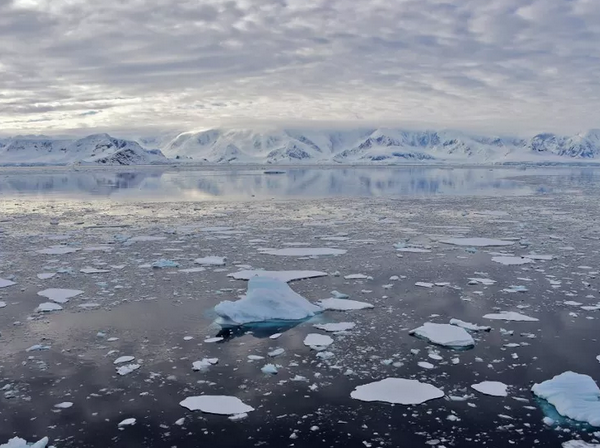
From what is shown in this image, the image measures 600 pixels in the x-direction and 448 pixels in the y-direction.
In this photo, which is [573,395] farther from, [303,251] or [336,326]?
[303,251]

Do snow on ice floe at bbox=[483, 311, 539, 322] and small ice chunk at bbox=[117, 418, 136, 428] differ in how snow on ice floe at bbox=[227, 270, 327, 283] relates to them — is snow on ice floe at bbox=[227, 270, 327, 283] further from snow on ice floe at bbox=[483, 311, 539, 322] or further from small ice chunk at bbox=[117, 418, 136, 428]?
small ice chunk at bbox=[117, 418, 136, 428]

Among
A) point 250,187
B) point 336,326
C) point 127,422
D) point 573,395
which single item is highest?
point 573,395

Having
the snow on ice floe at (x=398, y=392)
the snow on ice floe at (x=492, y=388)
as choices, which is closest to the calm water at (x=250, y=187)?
the snow on ice floe at (x=398, y=392)

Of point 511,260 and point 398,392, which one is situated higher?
point 511,260

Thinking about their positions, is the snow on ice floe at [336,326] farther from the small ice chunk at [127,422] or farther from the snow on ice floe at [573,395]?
the small ice chunk at [127,422]

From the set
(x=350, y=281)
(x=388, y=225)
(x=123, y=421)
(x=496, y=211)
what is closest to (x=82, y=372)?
(x=123, y=421)

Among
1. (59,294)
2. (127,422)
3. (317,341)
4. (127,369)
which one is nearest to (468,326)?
(317,341)

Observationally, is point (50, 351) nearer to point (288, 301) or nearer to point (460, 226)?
point (288, 301)
